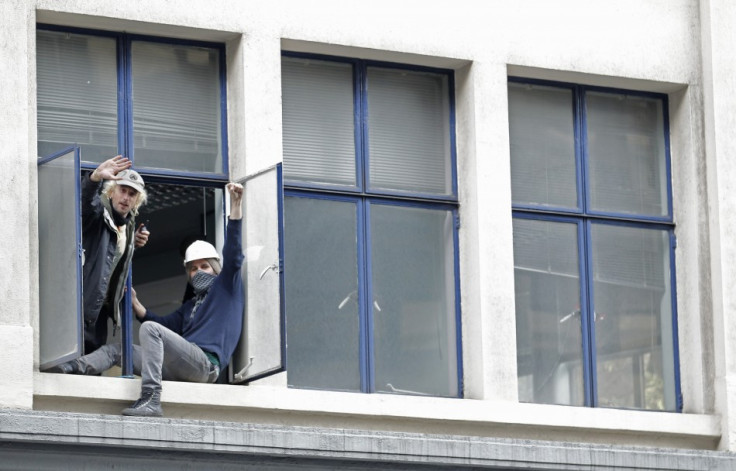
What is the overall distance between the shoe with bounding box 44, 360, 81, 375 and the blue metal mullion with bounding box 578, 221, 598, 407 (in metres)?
4.87

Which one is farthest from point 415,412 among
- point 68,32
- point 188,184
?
point 68,32

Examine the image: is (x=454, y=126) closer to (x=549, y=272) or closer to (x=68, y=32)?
(x=549, y=272)

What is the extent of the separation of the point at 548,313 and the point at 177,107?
3835 mm

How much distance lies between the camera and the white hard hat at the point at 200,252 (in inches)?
763

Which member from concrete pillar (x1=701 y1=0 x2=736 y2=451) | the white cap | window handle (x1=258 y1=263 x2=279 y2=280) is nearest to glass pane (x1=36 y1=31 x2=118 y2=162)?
the white cap

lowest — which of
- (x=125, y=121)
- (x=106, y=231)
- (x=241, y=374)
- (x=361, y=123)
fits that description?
(x=241, y=374)

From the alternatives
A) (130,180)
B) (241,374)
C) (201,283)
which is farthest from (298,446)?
(130,180)

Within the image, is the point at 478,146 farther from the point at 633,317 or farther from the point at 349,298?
the point at 633,317

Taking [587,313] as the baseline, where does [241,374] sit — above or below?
below

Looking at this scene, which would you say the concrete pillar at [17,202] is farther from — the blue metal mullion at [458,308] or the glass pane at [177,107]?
the blue metal mullion at [458,308]

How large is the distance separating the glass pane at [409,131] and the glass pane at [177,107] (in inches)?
58.3

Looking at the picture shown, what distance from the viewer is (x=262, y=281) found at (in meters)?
19.0

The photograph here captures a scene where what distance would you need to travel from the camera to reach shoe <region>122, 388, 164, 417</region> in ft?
59.2

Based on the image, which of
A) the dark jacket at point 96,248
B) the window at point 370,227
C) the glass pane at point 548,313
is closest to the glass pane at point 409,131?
the window at point 370,227
